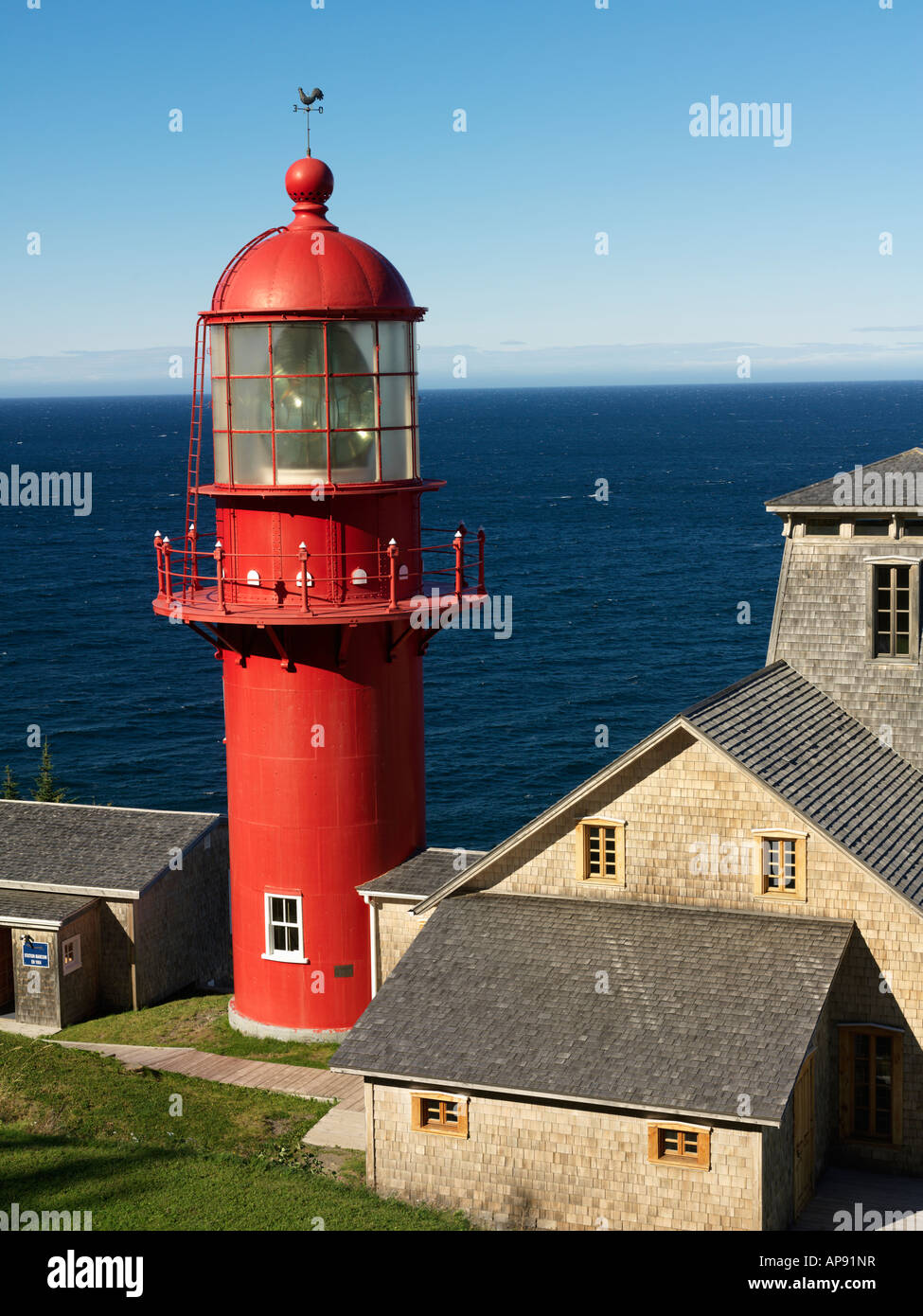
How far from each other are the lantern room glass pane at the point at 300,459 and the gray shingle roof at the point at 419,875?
7104mm

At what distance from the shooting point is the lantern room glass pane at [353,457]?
25.9 meters

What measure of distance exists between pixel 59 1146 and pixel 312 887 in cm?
664

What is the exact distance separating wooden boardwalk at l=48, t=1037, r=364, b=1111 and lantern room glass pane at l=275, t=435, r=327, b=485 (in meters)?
9.93

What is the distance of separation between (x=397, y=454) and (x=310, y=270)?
11.1 ft

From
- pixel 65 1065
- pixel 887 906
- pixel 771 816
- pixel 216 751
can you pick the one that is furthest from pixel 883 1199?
pixel 216 751

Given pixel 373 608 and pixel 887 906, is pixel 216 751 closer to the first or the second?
pixel 373 608

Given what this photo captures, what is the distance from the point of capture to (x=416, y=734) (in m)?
28.7

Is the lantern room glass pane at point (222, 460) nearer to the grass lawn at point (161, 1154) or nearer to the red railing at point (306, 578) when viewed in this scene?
the red railing at point (306, 578)

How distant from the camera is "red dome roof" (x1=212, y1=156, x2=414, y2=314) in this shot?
84.0 ft

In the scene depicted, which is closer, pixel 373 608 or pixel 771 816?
pixel 771 816

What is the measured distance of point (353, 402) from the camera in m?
25.9

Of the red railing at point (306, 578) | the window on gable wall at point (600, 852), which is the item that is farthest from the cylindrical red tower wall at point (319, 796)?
the window on gable wall at point (600, 852)
